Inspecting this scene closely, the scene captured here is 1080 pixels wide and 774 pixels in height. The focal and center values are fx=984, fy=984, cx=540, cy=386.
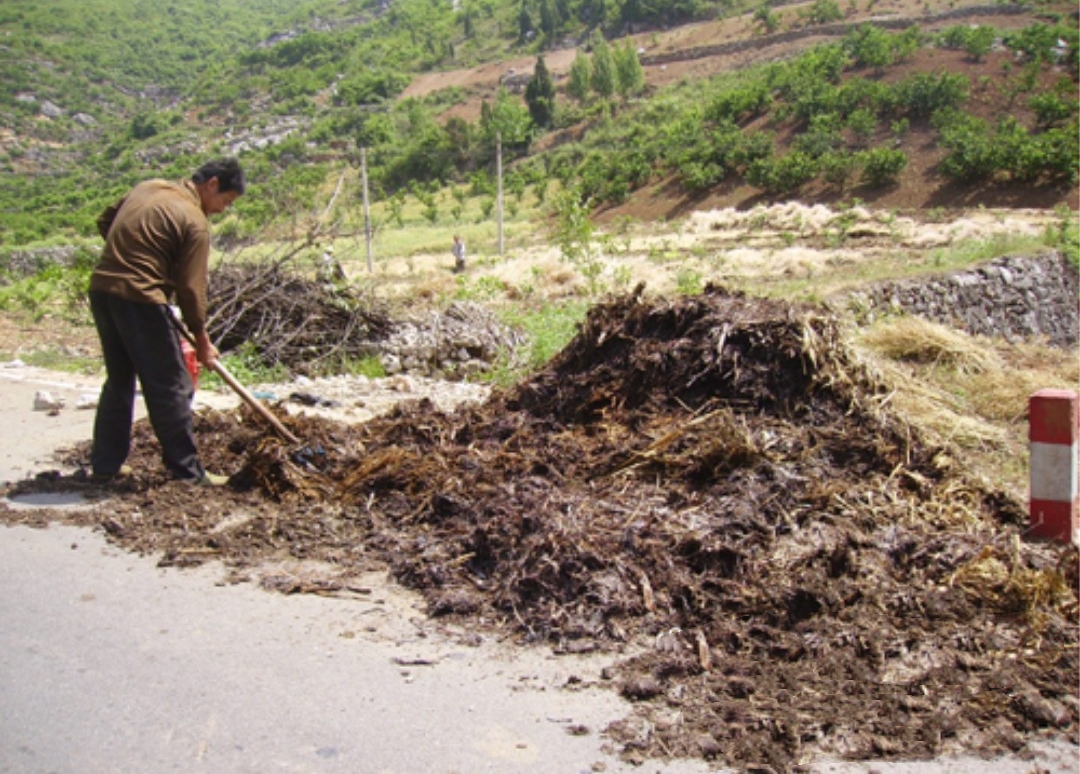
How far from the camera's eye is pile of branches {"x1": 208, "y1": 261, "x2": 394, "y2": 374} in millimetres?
10672

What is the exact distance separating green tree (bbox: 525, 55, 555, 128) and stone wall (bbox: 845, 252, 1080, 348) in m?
57.9

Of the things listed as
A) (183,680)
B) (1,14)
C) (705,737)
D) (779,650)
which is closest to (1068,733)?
(779,650)

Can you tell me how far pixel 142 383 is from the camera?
5.97 meters

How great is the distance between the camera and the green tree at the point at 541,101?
7100 cm

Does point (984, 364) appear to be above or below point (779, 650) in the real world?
below

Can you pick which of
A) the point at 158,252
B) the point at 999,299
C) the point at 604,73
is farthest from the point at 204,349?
the point at 604,73

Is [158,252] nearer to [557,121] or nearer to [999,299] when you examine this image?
[999,299]

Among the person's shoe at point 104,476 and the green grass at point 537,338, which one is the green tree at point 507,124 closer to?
the green grass at point 537,338

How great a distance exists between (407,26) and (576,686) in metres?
145

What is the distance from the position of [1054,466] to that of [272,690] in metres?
3.81

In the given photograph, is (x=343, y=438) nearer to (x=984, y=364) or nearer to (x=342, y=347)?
(x=342, y=347)

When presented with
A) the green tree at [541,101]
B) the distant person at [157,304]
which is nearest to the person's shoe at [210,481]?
the distant person at [157,304]

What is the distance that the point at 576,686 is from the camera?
3756mm

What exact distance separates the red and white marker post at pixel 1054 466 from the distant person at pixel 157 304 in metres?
4.61
